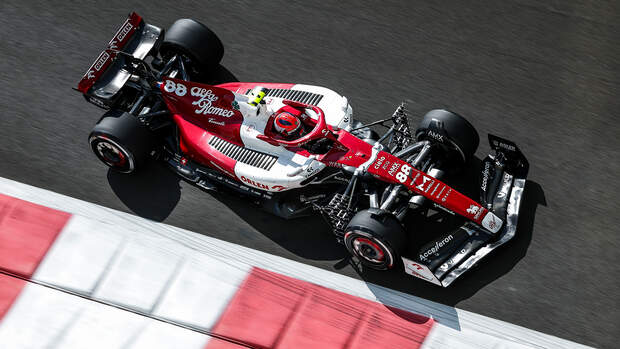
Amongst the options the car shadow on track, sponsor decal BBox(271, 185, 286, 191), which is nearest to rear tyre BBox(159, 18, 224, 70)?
the car shadow on track

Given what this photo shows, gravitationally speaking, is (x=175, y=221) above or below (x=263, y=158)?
below

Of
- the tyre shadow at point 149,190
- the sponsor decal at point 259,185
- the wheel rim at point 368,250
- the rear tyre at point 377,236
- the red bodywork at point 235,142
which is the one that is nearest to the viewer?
the rear tyre at point 377,236

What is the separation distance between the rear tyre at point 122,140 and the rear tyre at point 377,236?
2615mm

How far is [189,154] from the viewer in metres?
7.73

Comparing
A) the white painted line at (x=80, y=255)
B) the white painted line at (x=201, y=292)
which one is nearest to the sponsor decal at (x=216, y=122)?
the white painted line at (x=201, y=292)

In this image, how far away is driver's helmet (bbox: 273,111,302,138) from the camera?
706 centimetres

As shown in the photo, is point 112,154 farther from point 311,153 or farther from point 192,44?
point 311,153

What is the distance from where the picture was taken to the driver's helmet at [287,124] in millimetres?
7062

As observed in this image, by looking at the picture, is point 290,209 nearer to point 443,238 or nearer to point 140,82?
point 443,238

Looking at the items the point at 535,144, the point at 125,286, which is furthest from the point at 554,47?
the point at 125,286

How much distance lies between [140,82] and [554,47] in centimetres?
552

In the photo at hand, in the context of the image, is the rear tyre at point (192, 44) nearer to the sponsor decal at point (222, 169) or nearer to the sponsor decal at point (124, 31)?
the sponsor decal at point (124, 31)

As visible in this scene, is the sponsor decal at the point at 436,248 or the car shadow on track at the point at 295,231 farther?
the car shadow on track at the point at 295,231

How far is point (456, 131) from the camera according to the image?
23.2 feet
